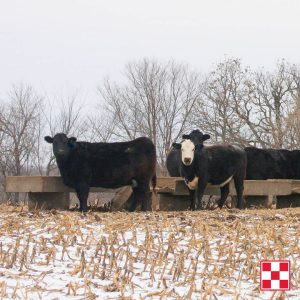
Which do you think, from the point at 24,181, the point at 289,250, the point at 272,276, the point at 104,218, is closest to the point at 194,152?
the point at 24,181

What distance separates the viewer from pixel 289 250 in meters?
9.02

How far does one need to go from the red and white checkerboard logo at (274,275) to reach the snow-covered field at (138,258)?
227 mm

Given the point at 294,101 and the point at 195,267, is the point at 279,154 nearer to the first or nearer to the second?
the point at 195,267

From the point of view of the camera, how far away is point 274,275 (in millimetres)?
6629

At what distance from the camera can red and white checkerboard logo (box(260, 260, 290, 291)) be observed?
660 cm

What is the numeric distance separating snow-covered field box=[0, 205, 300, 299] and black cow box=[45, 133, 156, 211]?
4.46m

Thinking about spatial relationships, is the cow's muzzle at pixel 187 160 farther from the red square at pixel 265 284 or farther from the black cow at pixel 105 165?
the red square at pixel 265 284

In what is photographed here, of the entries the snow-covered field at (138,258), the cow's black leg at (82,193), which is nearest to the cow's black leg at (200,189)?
the cow's black leg at (82,193)

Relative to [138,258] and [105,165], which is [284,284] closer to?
[138,258]

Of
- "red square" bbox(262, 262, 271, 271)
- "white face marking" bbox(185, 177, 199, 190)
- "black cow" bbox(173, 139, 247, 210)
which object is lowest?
"red square" bbox(262, 262, 271, 271)

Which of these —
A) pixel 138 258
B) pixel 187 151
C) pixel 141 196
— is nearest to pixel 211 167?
pixel 187 151

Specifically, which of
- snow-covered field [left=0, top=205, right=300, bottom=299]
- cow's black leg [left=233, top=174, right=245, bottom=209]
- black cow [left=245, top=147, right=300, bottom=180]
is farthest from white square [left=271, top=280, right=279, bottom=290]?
black cow [left=245, top=147, right=300, bottom=180]

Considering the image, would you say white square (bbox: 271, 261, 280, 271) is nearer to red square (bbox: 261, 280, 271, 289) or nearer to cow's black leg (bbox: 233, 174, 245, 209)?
red square (bbox: 261, 280, 271, 289)

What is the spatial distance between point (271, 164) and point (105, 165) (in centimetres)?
630
